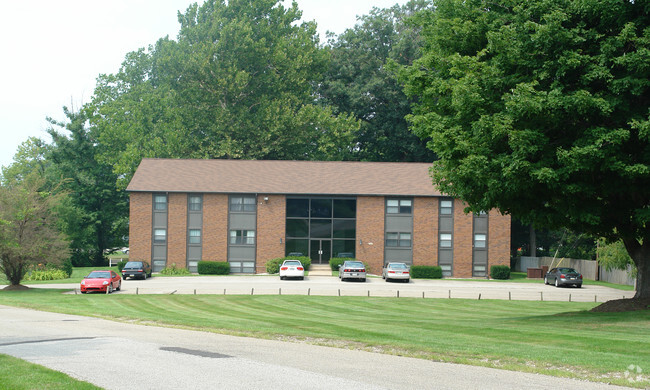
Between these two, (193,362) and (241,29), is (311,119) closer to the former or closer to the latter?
(241,29)

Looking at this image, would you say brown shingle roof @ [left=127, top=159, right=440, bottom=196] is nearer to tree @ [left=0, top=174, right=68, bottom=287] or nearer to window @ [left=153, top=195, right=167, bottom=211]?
window @ [left=153, top=195, right=167, bottom=211]

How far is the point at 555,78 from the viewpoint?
70.7 feet

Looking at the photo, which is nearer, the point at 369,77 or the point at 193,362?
the point at 193,362

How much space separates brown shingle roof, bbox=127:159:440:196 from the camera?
57.3 meters

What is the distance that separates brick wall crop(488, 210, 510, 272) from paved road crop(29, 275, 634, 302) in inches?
374

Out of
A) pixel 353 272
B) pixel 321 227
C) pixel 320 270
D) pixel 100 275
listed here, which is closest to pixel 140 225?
pixel 321 227

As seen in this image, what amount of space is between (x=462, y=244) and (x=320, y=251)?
1236cm

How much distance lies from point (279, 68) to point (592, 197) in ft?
186

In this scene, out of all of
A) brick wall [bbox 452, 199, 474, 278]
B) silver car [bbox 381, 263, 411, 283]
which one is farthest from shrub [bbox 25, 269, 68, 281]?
brick wall [bbox 452, 199, 474, 278]

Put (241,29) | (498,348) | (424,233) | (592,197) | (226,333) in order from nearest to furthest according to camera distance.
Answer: (498,348) < (226,333) < (592,197) < (424,233) < (241,29)

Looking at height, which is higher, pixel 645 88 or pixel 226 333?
pixel 645 88

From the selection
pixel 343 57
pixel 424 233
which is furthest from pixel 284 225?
pixel 343 57

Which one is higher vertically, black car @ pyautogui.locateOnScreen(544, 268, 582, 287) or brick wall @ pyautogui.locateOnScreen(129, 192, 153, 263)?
brick wall @ pyautogui.locateOnScreen(129, 192, 153, 263)

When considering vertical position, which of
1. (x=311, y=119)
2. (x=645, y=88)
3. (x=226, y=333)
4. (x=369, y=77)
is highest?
(x=369, y=77)
